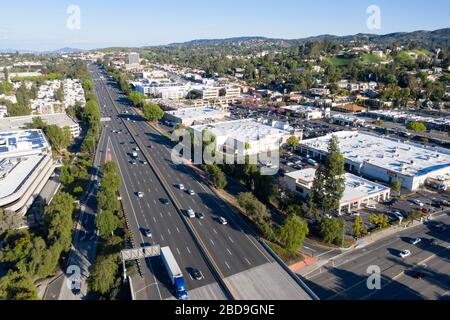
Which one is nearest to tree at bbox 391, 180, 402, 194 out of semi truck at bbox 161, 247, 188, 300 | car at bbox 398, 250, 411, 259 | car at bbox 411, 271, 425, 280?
car at bbox 398, 250, 411, 259

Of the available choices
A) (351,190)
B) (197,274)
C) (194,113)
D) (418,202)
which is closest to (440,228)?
(418,202)

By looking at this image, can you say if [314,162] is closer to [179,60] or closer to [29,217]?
[29,217]

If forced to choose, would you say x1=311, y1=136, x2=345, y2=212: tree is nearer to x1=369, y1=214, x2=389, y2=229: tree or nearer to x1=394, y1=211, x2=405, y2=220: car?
x1=369, y1=214, x2=389, y2=229: tree

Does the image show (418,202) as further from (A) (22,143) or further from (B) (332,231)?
(A) (22,143)
